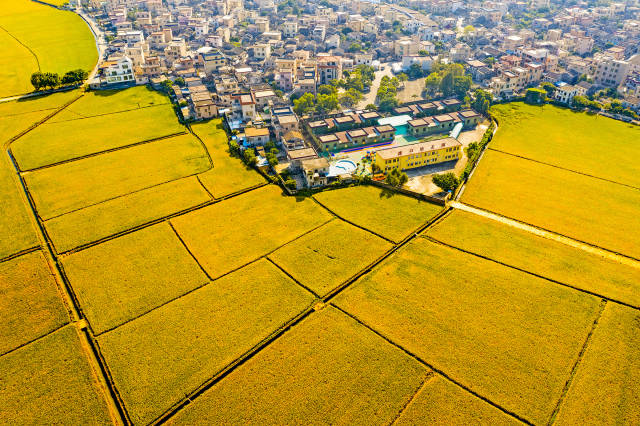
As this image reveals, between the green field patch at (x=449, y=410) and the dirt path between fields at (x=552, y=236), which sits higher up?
the dirt path between fields at (x=552, y=236)

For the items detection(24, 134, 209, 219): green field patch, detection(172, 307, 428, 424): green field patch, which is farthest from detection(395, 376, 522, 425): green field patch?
detection(24, 134, 209, 219): green field patch

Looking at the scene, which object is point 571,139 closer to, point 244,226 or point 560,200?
point 560,200

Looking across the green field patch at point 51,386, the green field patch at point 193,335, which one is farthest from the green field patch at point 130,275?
the green field patch at point 51,386

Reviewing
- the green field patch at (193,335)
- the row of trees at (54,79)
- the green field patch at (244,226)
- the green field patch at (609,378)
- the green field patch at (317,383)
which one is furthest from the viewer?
the row of trees at (54,79)

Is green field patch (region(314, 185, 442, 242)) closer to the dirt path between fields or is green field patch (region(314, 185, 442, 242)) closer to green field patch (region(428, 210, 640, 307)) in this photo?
green field patch (region(428, 210, 640, 307))

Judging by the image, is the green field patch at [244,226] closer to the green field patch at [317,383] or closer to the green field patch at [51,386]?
the green field patch at [317,383]

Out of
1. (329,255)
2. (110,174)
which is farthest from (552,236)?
(110,174)
